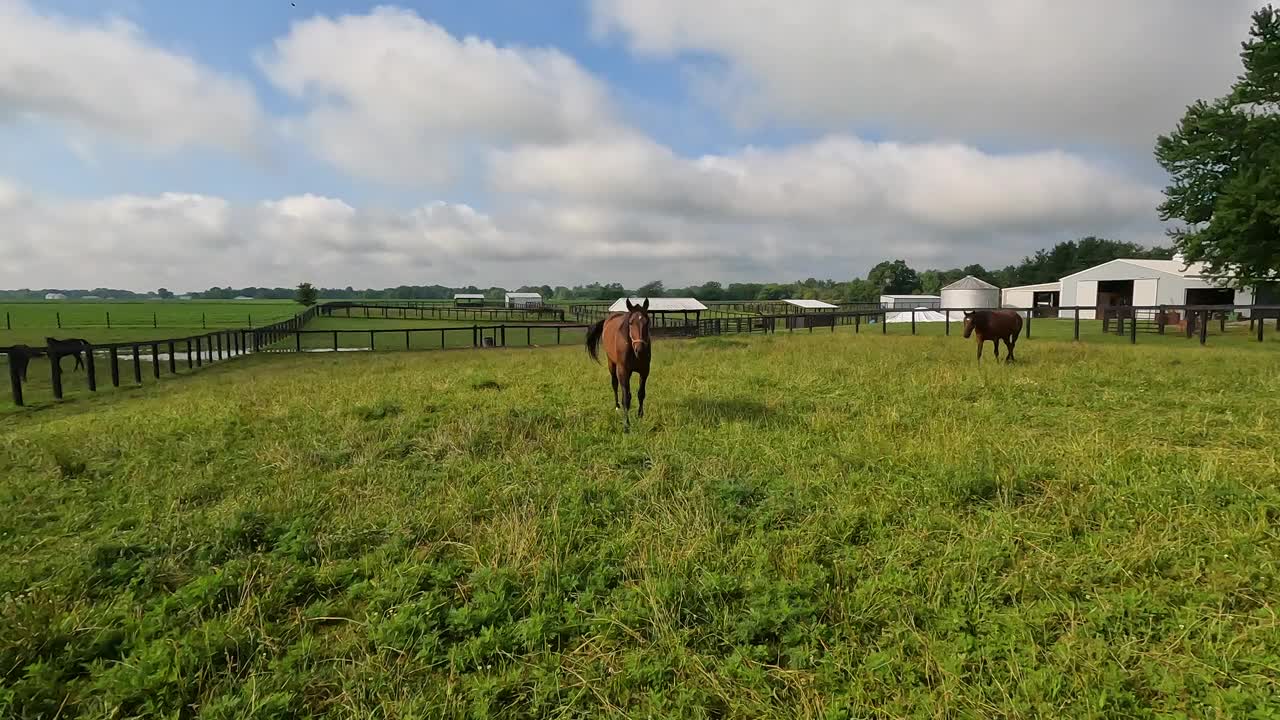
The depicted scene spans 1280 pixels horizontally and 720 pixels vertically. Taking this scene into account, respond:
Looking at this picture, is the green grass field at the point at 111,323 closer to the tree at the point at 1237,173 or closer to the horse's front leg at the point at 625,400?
the horse's front leg at the point at 625,400

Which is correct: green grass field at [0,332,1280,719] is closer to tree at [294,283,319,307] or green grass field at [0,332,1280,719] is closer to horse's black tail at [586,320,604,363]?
horse's black tail at [586,320,604,363]

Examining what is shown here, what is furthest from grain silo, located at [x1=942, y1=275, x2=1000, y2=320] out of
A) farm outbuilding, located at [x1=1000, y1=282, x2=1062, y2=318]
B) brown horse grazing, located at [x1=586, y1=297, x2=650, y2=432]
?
brown horse grazing, located at [x1=586, y1=297, x2=650, y2=432]

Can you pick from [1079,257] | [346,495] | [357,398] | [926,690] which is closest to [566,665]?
[926,690]

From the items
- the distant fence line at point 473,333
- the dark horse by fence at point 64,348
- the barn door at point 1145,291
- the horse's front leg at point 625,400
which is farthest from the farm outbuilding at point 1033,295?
the dark horse by fence at point 64,348

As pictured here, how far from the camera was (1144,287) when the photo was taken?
3916cm

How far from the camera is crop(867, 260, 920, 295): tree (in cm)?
11781

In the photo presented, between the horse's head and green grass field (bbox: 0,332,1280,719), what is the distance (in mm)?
1390

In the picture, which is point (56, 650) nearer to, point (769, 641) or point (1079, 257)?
point (769, 641)

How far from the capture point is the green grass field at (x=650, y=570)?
7.95 feet

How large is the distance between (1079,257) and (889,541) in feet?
376

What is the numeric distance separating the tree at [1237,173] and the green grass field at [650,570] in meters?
20.5

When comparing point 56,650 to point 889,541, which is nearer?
point 56,650

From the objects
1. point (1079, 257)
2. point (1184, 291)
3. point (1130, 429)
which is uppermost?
point (1079, 257)

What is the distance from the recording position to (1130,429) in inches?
251
